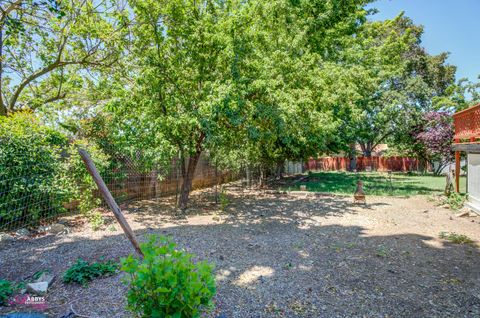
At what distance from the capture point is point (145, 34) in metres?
6.65

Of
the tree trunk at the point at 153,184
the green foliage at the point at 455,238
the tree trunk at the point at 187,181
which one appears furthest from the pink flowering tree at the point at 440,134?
the tree trunk at the point at 153,184

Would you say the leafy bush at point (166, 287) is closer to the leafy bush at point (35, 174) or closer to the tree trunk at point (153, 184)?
the leafy bush at point (35, 174)

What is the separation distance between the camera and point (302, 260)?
4.03m

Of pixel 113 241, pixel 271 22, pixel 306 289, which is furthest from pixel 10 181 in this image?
pixel 271 22

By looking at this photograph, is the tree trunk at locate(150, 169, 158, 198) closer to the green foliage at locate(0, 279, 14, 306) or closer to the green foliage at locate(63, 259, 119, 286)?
the green foliage at locate(63, 259, 119, 286)

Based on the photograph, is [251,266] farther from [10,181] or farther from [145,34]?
[145,34]

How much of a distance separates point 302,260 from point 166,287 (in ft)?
9.12

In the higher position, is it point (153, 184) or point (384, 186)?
point (153, 184)

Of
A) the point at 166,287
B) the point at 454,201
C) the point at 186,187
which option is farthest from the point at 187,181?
the point at 454,201

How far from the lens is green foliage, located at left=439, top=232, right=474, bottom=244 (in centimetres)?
492

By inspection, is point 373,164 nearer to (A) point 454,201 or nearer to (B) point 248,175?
(B) point 248,175

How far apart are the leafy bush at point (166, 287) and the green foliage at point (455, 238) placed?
5.11 m

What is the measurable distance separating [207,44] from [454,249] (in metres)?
6.17

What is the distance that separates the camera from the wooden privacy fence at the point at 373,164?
2897 cm
